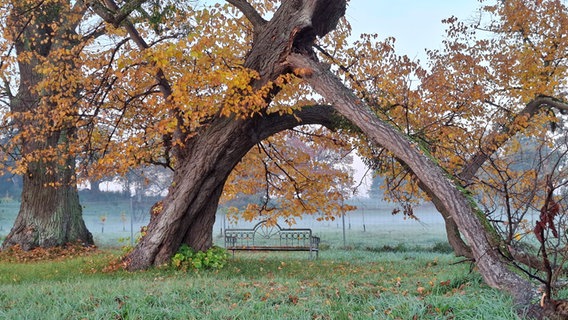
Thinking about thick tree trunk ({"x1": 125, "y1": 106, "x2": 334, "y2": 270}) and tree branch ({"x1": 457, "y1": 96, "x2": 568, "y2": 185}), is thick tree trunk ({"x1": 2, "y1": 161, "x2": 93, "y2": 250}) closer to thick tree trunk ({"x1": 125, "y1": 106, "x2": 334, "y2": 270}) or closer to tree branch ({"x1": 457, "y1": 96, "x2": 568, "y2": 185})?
thick tree trunk ({"x1": 125, "y1": 106, "x2": 334, "y2": 270})

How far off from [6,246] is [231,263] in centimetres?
627

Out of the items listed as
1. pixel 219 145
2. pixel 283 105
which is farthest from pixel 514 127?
pixel 219 145

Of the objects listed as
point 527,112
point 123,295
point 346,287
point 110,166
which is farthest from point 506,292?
point 527,112

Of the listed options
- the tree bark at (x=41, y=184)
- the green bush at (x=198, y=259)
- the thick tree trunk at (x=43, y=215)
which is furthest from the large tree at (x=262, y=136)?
the thick tree trunk at (x=43, y=215)

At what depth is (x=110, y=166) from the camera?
27.0 feet

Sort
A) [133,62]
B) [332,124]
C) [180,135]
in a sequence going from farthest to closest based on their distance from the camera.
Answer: [332,124]
[180,135]
[133,62]

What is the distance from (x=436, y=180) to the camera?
4.91 meters

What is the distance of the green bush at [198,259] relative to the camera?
25.8 feet

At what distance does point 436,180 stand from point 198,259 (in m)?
4.54

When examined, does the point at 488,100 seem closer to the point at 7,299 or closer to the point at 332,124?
the point at 332,124

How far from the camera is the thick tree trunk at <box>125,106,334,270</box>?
307 inches

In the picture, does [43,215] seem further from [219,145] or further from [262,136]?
[262,136]

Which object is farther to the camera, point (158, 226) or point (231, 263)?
point (231, 263)

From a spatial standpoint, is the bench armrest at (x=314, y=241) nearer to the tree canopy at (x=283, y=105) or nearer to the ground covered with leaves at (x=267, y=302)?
the tree canopy at (x=283, y=105)
